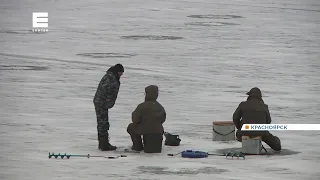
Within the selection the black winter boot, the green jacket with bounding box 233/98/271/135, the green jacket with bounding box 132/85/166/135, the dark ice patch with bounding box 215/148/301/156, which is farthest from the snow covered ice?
the green jacket with bounding box 233/98/271/135

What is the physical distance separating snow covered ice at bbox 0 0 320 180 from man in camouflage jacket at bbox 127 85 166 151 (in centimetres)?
43

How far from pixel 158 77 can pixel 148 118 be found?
13.3 m

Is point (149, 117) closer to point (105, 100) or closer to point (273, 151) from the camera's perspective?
point (105, 100)

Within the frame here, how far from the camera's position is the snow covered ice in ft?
63.1

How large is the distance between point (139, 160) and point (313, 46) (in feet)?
80.2

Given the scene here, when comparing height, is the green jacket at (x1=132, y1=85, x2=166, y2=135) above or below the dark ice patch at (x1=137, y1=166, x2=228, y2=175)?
above

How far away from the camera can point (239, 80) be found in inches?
1294

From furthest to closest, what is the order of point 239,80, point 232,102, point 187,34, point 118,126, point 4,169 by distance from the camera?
1. point 187,34
2. point 239,80
3. point 232,102
4. point 118,126
5. point 4,169

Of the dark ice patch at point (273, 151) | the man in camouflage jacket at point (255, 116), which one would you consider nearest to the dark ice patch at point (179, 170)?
the man in camouflage jacket at point (255, 116)

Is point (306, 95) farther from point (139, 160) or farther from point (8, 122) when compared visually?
point (139, 160)

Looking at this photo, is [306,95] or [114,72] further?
[306,95]

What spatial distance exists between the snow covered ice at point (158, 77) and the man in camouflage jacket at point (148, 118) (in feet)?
1.42

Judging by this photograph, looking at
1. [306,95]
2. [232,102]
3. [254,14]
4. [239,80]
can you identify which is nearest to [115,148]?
[232,102]

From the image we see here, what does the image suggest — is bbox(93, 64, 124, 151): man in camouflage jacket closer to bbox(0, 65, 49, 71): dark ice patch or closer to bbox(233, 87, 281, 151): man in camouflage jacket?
bbox(233, 87, 281, 151): man in camouflage jacket
